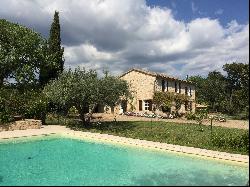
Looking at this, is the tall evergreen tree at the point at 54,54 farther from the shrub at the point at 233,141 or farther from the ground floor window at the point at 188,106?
the ground floor window at the point at 188,106

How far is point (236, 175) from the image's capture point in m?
14.9

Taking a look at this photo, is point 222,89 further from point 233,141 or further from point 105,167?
point 105,167

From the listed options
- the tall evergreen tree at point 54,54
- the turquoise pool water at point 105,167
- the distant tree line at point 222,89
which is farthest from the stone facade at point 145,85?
the turquoise pool water at point 105,167

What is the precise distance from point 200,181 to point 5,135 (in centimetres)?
1744

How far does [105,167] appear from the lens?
17.1 metres

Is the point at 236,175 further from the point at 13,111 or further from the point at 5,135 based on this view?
the point at 13,111

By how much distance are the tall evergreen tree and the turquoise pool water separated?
1562 cm

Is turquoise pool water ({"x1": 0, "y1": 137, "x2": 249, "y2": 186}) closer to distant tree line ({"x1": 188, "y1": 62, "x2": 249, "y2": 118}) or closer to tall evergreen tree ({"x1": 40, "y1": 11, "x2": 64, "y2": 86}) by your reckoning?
tall evergreen tree ({"x1": 40, "y1": 11, "x2": 64, "y2": 86})

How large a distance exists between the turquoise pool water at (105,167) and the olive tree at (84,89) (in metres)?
7.34

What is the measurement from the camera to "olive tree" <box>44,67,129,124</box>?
96.1 ft

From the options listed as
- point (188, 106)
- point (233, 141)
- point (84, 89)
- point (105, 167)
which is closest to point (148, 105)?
point (188, 106)

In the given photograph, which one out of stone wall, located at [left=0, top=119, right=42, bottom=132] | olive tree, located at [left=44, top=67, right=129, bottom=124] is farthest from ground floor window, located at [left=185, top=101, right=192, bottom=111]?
stone wall, located at [left=0, top=119, right=42, bottom=132]

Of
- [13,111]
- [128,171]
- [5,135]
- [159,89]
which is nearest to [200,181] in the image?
[128,171]

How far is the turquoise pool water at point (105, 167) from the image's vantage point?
559 inches
